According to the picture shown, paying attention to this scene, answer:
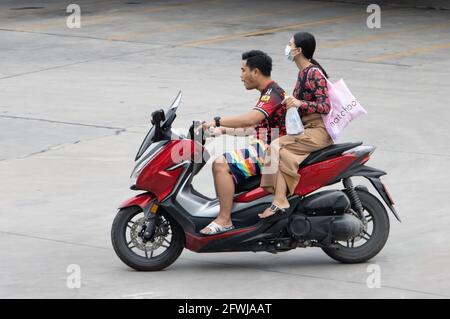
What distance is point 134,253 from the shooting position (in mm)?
8820

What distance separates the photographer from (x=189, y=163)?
8742mm

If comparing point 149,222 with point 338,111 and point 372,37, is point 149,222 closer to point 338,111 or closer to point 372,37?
point 338,111

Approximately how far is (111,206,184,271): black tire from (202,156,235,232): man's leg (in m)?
0.23

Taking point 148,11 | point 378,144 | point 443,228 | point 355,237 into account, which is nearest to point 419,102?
point 378,144

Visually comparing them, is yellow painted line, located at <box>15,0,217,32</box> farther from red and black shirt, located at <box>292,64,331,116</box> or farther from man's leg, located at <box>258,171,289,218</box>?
man's leg, located at <box>258,171,289,218</box>

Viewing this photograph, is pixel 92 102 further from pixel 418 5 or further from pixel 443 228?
pixel 418 5

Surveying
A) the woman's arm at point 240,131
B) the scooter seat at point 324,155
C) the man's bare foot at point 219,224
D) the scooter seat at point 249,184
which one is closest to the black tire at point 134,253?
the man's bare foot at point 219,224

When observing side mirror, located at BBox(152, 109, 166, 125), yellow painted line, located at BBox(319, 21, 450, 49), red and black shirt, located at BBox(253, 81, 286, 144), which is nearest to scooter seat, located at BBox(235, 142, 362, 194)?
red and black shirt, located at BBox(253, 81, 286, 144)

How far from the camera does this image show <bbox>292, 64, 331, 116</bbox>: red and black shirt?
8734 millimetres

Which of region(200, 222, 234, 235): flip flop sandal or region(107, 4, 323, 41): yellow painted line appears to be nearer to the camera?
region(200, 222, 234, 235): flip flop sandal

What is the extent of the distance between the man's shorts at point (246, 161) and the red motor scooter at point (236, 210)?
9 cm

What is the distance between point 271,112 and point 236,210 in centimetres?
76

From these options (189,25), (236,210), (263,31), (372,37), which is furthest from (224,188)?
(189,25)
